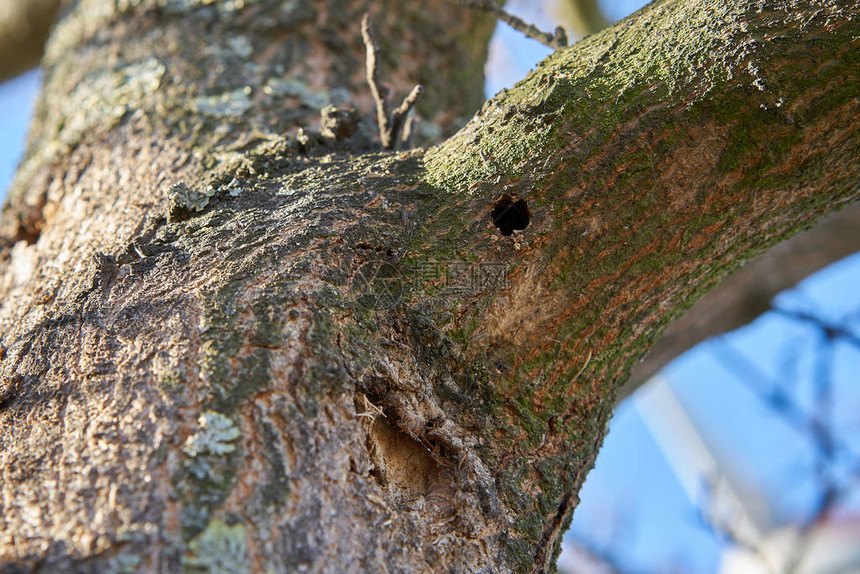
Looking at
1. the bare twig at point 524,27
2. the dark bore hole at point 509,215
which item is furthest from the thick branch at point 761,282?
the dark bore hole at point 509,215

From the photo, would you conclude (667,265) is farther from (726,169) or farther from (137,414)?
(137,414)

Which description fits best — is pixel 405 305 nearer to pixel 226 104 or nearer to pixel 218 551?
pixel 218 551

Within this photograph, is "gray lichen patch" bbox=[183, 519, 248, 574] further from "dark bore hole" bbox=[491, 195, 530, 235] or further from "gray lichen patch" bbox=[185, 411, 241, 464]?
"dark bore hole" bbox=[491, 195, 530, 235]

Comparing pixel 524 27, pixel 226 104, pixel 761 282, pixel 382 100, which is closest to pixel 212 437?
pixel 382 100

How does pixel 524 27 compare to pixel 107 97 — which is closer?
pixel 524 27

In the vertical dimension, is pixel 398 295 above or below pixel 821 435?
below

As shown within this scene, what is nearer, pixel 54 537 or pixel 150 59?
pixel 54 537

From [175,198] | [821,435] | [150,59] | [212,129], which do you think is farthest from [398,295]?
[821,435]
